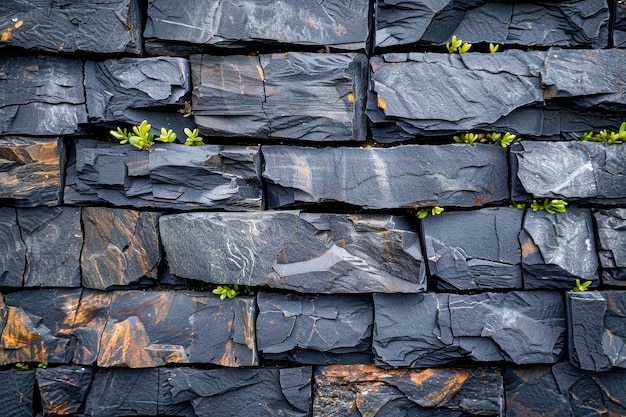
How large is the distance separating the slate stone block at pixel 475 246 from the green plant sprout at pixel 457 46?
113 cm

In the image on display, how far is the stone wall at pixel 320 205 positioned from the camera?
9.99 ft

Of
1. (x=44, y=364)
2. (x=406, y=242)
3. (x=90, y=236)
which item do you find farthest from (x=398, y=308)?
(x=44, y=364)

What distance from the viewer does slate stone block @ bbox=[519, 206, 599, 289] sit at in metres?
3.07

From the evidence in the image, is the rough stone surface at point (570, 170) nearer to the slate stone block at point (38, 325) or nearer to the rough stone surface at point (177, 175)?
the rough stone surface at point (177, 175)

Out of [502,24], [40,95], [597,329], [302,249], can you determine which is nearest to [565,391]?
[597,329]

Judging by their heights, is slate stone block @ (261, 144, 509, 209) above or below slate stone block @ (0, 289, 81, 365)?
above

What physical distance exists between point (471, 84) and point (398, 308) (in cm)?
163

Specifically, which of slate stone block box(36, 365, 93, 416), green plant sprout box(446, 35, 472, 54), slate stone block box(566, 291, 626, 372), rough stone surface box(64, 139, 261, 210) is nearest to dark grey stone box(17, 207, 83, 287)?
rough stone surface box(64, 139, 261, 210)

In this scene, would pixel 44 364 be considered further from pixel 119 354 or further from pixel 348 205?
pixel 348 205

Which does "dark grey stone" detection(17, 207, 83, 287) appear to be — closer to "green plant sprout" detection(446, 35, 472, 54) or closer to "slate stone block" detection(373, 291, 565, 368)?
"slate stone block" detection(373, 291, 565, 368)

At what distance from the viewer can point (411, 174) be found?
3.06 meters

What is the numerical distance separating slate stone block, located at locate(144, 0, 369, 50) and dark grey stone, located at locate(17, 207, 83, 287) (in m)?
1.47

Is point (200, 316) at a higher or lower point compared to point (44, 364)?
higher

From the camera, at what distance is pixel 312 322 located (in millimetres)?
3166
